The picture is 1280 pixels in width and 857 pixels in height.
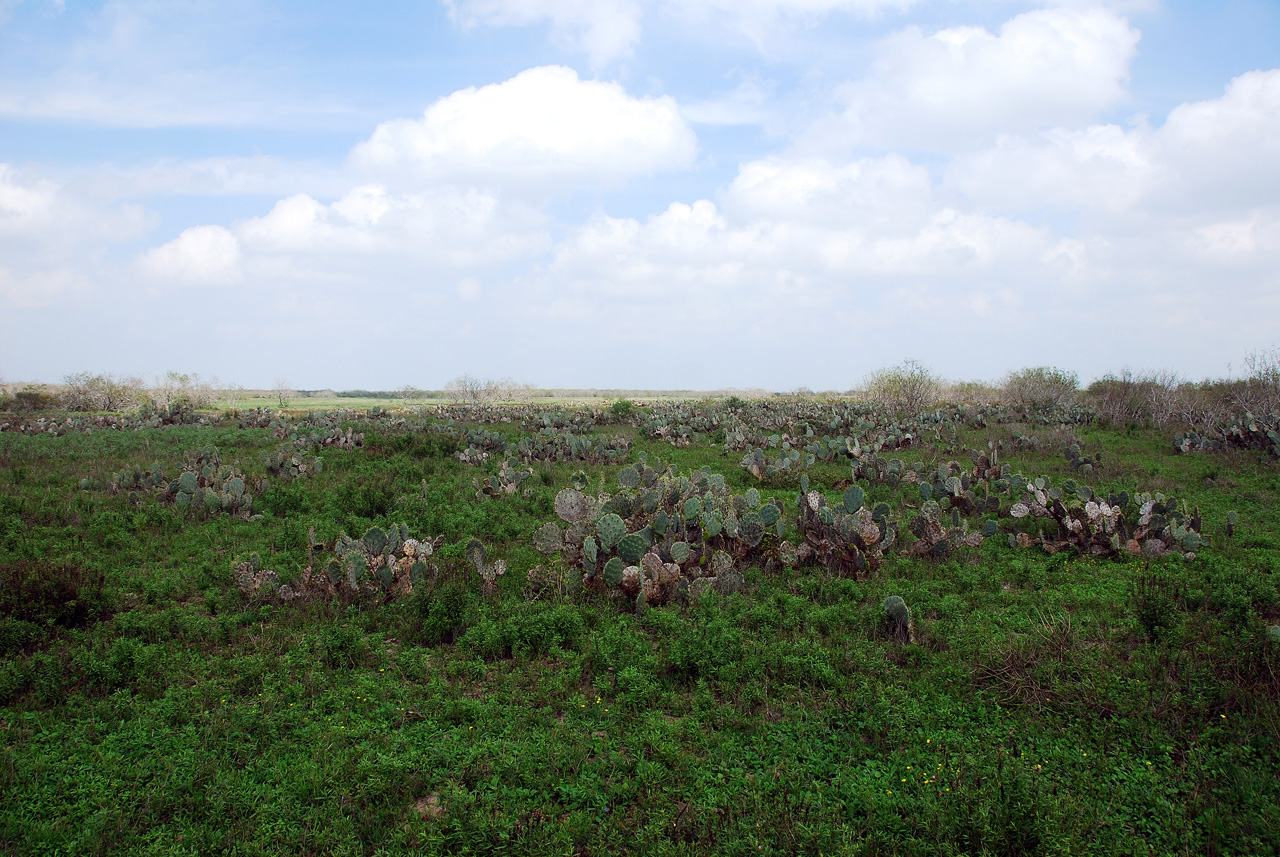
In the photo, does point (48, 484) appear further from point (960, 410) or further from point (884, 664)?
point (960, 410)

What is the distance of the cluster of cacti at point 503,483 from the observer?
10.6 m

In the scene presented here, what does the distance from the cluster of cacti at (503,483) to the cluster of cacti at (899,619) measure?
6.49m

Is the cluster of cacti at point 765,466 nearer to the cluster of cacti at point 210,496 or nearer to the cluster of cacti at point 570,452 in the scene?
the cluster of cacti at point 570,452

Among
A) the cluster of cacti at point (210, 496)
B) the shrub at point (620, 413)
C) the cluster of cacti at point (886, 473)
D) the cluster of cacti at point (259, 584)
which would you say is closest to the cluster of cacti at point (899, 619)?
the cluster of cacti at point (259, 584)

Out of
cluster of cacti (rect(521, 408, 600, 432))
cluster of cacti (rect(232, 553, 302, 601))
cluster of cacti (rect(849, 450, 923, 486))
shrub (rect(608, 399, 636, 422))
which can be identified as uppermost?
shrub (rect(608, 399, 636, 422))

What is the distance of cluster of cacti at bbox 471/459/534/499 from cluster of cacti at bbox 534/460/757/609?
2960mm

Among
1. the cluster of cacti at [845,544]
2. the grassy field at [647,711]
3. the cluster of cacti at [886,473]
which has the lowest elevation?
the grassy field at [647,711]

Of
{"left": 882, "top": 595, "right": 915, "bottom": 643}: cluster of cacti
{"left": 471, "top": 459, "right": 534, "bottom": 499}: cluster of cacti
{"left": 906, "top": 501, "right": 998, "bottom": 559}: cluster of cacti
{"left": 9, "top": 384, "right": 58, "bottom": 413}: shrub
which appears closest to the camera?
{"left": 882, "top": 595, "right": 915, "bottom": 643}: cluster of cacti

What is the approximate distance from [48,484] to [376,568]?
844 cm

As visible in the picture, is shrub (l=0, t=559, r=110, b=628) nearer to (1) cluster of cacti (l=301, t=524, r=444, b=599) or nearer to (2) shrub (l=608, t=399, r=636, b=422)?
(1) cluster of cacti (l=301, t=524, r=444, b=599)

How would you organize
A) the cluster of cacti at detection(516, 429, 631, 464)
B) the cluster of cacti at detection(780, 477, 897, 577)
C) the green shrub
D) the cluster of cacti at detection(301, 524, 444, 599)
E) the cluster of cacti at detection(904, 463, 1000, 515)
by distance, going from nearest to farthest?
the green shrub, the cluster of cacti at detection(301, 524, 444, 599), the cluster of cacti at detection(780, 477, 897, 577), the cluster of cacti at detection(904, 463, 1000, 515), the cluster of cacti at detection(516, 429, 631, 464)

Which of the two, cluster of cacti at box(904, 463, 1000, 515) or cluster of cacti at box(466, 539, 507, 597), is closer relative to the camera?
cluster of cacti at box(466, 539, 507, 597)

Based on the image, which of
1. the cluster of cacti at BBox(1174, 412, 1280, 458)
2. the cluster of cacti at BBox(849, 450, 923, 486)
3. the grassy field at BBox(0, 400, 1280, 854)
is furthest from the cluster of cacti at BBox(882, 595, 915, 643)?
the cluster of cacti at BBox(1174, 412, 1280, 458)

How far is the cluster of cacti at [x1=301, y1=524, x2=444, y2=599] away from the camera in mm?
6176
